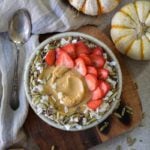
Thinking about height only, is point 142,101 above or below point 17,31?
below

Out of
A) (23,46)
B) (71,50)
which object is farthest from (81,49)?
(23,46)

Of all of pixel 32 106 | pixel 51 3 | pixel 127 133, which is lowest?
pixel 127 133

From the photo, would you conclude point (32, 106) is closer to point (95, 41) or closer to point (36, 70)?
point (36, 70)

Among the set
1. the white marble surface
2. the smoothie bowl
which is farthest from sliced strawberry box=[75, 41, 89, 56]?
the white marble surface

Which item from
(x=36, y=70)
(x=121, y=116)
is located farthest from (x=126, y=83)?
(x=36, y=70)

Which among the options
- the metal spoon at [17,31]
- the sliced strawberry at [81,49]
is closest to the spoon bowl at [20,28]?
the metal spoon at [17,31]

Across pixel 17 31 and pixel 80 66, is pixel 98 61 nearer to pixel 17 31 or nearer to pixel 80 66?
pixel 80 66
